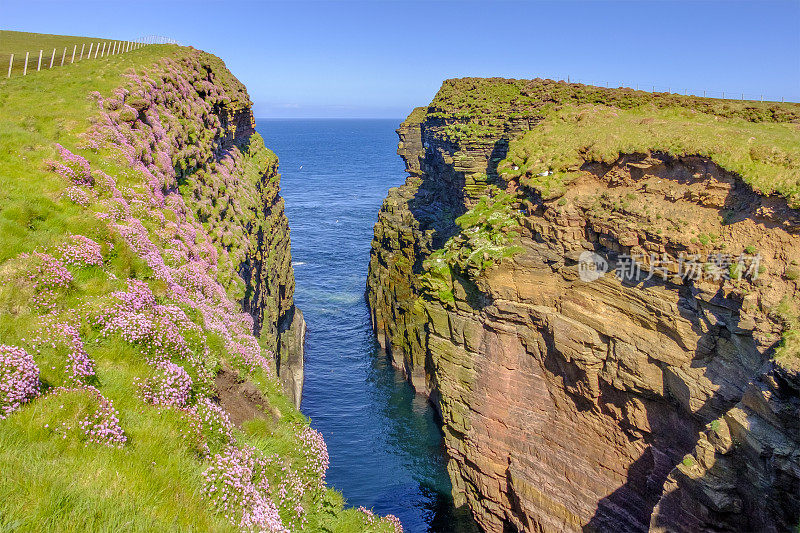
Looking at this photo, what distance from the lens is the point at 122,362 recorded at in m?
10.1

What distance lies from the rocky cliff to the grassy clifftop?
1253cm

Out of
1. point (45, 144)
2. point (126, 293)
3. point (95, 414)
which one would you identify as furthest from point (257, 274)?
point (95, 414)

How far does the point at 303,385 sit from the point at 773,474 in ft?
145

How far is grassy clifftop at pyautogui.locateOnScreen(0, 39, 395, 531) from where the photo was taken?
732 centimetres

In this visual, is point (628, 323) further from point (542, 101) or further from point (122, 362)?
point (122, 362)

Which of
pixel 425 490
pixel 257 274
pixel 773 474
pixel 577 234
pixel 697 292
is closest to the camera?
pixel 773 474

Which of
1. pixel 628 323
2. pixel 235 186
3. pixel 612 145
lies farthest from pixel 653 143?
pixel 235 186

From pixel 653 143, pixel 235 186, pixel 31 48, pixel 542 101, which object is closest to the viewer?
pixel 653 143

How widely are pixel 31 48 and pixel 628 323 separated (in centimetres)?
4368

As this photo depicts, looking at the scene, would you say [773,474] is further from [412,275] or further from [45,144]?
[412,275]

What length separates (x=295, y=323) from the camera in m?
60.4

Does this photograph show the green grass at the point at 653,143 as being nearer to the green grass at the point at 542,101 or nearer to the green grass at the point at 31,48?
the green grass at the point at 542,101

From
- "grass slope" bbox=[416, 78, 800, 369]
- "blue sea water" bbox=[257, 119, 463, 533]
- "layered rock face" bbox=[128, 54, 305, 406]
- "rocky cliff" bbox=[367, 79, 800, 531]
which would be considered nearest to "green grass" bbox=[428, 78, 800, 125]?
"grass slope" bbox=[416, 78, 800, 369]

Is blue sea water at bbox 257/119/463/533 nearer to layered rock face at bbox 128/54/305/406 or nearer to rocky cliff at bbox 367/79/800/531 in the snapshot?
layered rock face at bbox 128/54/305/406
